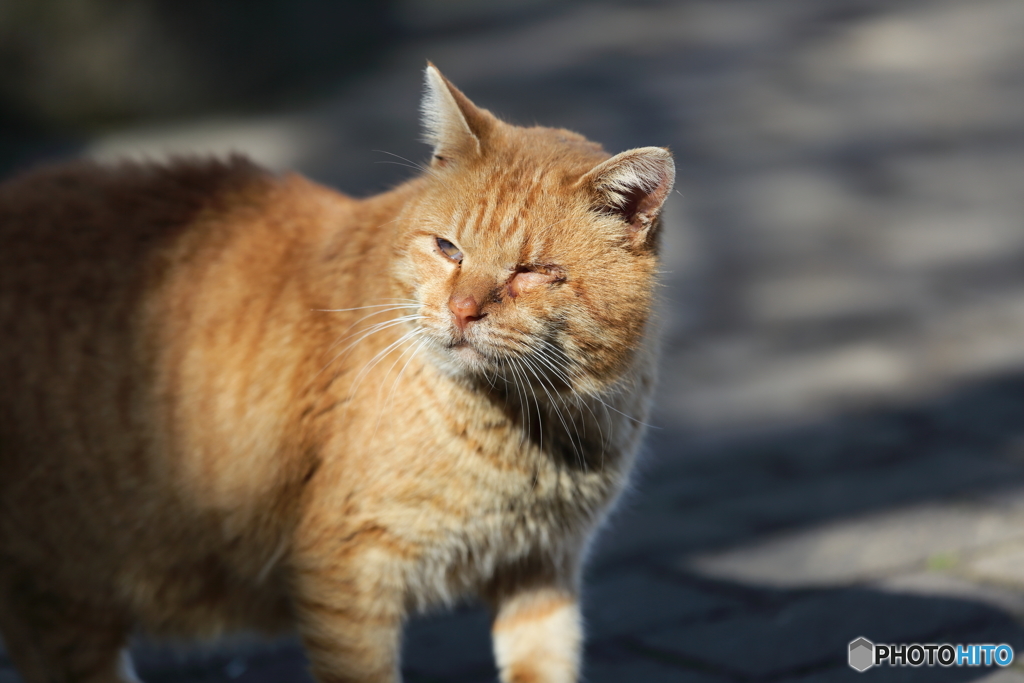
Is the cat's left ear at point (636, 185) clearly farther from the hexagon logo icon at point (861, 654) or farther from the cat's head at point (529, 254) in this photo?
the hexagon logo icon at point (861, 654)

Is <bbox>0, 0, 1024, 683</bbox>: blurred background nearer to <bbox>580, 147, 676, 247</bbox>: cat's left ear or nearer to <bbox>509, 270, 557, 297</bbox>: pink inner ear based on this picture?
<bbox>580, 147, 676, 247</bbox>: cat's left ear

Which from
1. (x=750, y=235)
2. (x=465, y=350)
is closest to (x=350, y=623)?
(x=465, y=350)

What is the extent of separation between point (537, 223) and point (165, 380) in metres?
0.92

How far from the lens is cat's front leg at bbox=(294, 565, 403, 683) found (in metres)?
2.04

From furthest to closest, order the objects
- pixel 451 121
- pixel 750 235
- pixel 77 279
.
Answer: pixel 750 235 < pixel 77 279 < pixel 451 121

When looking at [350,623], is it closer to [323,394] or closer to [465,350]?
[323,394]

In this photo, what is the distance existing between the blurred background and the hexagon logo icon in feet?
0.09

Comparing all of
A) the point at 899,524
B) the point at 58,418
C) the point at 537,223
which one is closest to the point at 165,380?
the point at 58,418

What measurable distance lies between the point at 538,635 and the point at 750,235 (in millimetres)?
4296

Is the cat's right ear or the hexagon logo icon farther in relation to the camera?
the hexagon logo icon

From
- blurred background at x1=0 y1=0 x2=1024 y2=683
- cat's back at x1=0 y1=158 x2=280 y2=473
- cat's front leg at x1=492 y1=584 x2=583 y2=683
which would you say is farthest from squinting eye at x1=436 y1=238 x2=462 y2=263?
cat's front leg at x1=492 y1=584 x2=583 y2=683

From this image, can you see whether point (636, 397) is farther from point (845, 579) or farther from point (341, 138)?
point (341, 138)

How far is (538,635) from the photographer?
2320 millimetres

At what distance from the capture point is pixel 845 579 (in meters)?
2.80
